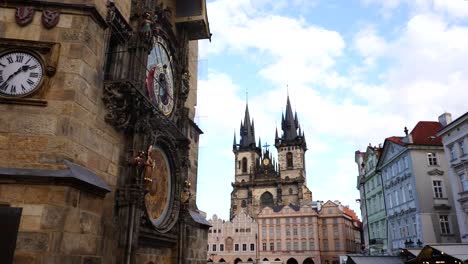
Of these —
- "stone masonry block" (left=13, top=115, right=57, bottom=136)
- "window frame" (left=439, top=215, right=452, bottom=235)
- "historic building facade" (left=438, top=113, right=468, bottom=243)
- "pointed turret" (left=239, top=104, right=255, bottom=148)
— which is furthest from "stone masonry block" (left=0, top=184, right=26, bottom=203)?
"pointed turret" (left=239, top=104, right=255, bottom=148)

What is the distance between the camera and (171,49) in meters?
10.7

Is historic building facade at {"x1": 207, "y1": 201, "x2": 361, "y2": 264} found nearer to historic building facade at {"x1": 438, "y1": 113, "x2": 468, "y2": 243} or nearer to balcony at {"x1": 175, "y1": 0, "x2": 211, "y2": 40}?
historic building facade at {"x1": 438, "y1": 113, "x2": 468, "y2": 243}

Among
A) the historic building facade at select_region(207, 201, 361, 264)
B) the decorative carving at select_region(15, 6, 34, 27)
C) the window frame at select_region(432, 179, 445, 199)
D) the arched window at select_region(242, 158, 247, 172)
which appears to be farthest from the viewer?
the arched window at select_region(242, 158, 247, 172)

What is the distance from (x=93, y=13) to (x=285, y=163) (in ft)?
276

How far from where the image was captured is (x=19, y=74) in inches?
232

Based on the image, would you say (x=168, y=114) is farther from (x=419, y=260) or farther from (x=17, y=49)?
(x=419, y=260)

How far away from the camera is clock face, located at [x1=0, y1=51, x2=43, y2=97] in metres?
5.80

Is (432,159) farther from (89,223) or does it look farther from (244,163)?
(244,163)

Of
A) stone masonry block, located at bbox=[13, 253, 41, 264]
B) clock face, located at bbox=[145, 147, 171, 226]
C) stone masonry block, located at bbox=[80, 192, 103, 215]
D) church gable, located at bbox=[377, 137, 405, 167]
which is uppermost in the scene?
church gable, located at bbox=[377, 137, 405, 167]

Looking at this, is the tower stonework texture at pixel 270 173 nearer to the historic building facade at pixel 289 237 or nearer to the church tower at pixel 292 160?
the church tower at pixel 292 160

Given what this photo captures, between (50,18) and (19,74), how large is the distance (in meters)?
1.11

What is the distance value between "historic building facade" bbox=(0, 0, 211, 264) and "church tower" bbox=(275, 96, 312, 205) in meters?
76.6

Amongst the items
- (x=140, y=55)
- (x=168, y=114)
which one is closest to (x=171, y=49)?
(x=168, y=114)

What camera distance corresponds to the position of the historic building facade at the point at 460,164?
21.1 metres
